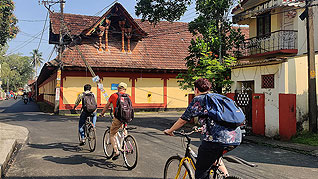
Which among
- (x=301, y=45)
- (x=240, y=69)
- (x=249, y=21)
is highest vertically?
(x=249, y=21)

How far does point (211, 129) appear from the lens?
131 inches

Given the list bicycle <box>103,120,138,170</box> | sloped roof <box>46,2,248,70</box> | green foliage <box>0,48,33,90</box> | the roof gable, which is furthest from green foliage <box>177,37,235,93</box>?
green foliage <box>0,48,33,90</box>

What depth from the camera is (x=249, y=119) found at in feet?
38.6

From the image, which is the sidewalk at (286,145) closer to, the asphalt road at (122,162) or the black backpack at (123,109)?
the asphalt road at (122,162)

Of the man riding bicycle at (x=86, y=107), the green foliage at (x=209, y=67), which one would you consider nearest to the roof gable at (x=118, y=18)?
the green foliage at (x=209, y=67)

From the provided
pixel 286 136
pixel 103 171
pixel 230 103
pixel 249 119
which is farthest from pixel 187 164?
pixel 249 119

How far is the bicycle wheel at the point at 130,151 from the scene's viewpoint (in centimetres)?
585

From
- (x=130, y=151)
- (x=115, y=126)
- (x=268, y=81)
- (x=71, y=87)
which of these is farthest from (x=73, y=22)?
(x=130, y=151)

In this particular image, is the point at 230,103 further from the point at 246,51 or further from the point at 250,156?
the point at 246,51

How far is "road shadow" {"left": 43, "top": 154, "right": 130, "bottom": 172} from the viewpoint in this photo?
240 inches

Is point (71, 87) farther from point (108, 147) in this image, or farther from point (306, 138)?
A: point (306, 138)

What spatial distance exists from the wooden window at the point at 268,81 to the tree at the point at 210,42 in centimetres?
191

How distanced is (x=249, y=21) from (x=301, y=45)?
13.5 feet

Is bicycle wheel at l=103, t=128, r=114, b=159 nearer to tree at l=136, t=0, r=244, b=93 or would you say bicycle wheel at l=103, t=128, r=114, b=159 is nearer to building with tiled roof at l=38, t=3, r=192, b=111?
tree at l=136, t=0, r=244, b=93
